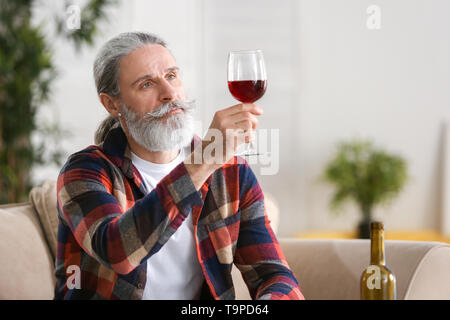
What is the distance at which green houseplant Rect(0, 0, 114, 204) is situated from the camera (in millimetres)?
3754

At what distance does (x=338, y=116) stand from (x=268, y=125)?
630mm

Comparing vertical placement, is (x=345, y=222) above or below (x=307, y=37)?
below

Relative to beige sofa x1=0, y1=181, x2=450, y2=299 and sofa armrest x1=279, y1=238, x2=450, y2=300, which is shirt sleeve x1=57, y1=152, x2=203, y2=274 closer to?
beige sofa x1=0, y1=181, x2=450, y2=299

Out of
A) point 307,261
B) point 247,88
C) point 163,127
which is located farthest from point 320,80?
point 247,88

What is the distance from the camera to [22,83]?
3775 mm

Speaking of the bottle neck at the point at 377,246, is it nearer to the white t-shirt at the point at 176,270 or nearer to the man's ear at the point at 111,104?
the white t-shirt at the point at 176,270

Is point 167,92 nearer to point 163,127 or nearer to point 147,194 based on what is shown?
point 163,127

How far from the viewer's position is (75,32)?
3.85m

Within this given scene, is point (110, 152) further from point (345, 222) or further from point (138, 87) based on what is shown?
point (345, 222)

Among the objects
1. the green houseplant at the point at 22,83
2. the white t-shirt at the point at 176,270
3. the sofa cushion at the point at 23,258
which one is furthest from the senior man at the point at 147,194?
the green houseplant at the point at 22,83

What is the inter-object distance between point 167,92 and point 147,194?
0.26 meters

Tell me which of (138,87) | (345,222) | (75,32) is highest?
(75,32)

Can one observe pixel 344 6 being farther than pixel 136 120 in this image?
Yes
